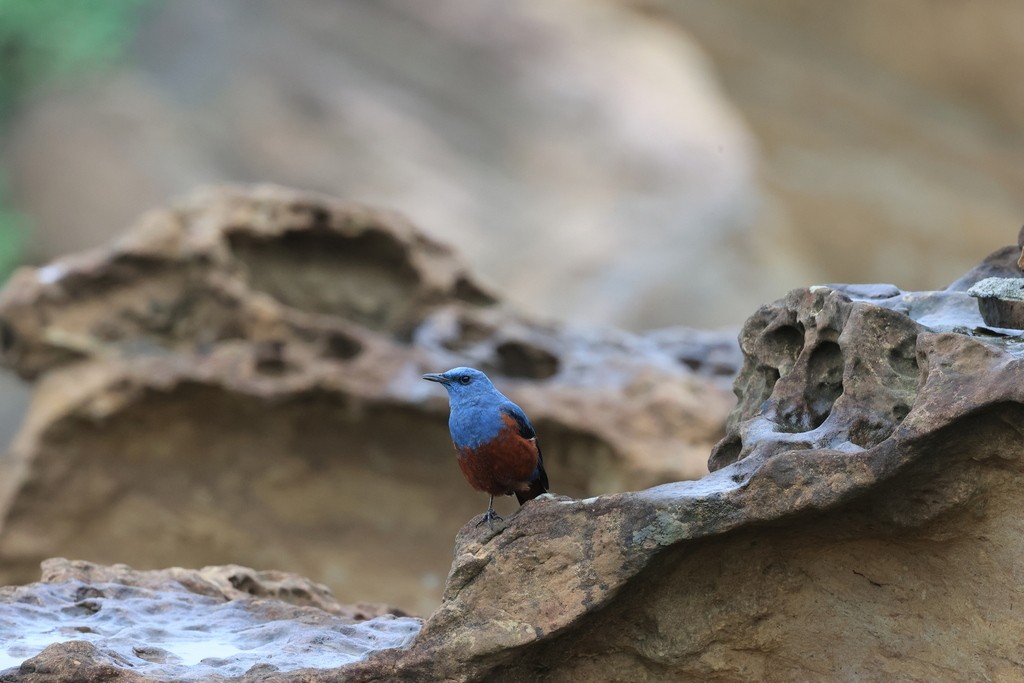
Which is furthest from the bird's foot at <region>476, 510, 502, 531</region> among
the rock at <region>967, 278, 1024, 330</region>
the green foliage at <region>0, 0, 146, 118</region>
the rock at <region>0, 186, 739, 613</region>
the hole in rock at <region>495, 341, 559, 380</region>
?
the green foliage at <region>0, 0, 146, 118</region>

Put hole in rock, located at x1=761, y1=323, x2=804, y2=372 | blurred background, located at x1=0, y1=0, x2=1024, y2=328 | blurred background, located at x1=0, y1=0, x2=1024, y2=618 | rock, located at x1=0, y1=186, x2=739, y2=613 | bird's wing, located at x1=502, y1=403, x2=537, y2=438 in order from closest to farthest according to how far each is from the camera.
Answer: bird's wing, located at x1=502, y1=403, x2=537, y2=438 → hole in rock, located at x1=761, y1=323, x2=804, y2=372 → rock, located at x1=0, y1=186, x2=739, y2=613 → blurred background, located at x1=0, y1=0, x2=1024, y2=618 → blurred background, located at x1=0, y1=0, x2=1024, y2=328

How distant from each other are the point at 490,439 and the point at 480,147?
639 inches

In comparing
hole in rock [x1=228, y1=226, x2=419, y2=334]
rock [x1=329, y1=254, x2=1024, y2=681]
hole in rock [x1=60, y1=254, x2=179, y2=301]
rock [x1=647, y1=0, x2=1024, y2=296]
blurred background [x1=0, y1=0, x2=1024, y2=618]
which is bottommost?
rock [x1=329, y1=254, x2=1024, y2=681]

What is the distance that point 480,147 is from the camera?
19406mm

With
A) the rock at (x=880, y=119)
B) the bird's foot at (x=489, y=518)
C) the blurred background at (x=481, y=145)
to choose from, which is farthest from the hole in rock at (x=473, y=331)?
the blurred background at (x=481, y=145)

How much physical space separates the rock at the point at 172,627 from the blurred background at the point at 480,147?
8.92 metres

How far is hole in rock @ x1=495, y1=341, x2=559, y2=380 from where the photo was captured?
7742 millimetres

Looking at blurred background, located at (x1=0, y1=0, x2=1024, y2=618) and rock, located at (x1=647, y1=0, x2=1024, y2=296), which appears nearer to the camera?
rock, located at (x1=647, y1=0, x2=1024, y2=296)

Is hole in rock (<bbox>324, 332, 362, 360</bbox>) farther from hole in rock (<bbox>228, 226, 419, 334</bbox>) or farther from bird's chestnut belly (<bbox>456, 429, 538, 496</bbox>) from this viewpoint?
bird's chestnut belly (<bbox>456, 429, 538, 496</bbox>)

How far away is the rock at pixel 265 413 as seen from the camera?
23.7 feet

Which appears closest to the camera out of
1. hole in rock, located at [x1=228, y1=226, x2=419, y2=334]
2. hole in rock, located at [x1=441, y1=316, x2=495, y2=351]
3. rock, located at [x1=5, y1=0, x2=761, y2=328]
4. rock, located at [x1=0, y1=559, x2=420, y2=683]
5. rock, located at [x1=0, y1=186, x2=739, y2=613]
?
rock, located at [x1=0, y1=559, x2=420, y2=683]

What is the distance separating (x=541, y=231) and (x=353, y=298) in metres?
11.6

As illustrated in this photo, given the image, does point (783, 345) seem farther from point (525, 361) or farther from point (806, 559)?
point (525, 361)

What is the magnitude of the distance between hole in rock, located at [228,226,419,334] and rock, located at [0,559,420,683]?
346 centimetres
